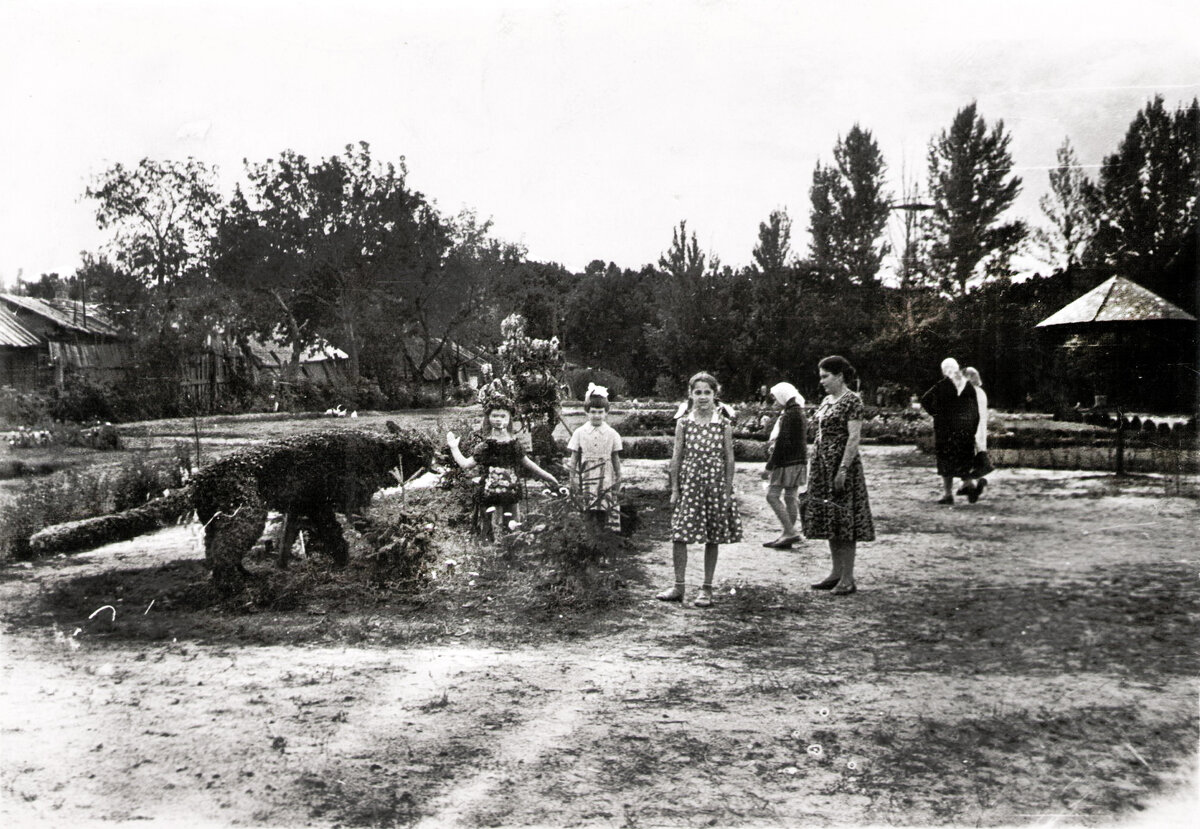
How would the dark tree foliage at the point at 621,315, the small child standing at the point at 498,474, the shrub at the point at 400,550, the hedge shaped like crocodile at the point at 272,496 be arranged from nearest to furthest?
the hedge shaped like crocodile at the point at 272,496, the shrub at the point at 400,550, the small child standing at the point at 498,474, the dark tree foliage at the point at 621,315

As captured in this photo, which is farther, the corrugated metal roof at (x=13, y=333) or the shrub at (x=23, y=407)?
the corrugated metal roof at (x=13, y=333)

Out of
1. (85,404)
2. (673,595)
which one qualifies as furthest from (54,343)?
(673,595)

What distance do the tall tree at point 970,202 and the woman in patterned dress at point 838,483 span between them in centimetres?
96

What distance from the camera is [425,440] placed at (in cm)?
538

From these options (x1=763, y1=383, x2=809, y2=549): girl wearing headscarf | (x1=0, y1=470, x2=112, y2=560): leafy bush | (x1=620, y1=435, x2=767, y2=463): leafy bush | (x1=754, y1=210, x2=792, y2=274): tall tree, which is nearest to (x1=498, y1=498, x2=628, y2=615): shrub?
(x1=763, y1=383, x2=809, y2=549): girl wearing headscarf

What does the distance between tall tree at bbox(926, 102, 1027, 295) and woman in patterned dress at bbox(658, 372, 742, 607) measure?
1729 millimetres

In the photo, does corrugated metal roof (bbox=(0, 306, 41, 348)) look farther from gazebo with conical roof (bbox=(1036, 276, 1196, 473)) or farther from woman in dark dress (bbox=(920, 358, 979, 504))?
gazebo with conical roof (bbox=(1036, 276, 1196, 473))

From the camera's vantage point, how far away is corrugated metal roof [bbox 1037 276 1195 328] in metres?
4.33

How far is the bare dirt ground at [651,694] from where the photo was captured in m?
2.89

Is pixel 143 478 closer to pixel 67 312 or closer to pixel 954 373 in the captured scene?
pixel 67 312

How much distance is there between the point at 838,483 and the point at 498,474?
2.52 meters

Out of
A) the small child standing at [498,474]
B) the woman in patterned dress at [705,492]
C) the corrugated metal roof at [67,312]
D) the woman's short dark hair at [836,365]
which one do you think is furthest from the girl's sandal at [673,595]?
the corrugated metal roof at [67,312]

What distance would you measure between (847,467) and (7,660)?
5107 millimetres

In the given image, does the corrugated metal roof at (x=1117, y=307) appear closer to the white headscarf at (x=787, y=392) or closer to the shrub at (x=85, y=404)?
the white headscarf at (x=787, y=392)
